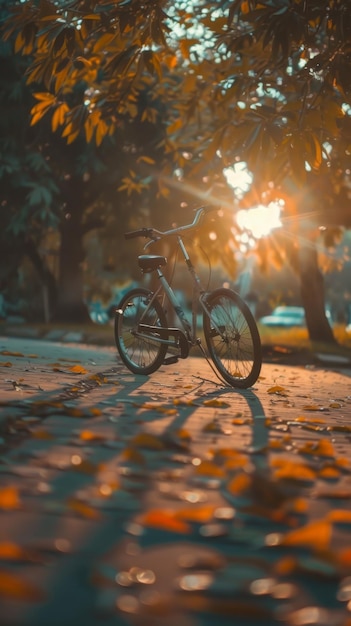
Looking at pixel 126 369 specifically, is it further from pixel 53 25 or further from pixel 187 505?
pixel 187 505

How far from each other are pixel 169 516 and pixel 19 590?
0.75 meters

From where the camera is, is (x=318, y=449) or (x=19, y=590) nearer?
(x=19, y=590)

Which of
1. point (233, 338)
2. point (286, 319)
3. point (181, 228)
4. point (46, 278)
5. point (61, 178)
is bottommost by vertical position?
point (233, 338)

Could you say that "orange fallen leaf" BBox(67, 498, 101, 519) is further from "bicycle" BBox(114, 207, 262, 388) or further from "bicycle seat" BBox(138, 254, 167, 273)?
"bicycle seat" BBox(138, 254, 167, 273)

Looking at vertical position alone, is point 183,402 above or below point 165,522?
above

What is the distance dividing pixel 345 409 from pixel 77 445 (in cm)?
294

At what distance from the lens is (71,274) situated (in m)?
25.6

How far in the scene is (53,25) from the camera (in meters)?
6.52

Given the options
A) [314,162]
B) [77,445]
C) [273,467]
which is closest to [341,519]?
[273,467]

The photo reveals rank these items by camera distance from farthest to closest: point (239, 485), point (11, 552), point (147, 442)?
point (147, 442) < point (239, 485) < point (11, 552)

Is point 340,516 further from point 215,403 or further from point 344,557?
point 215,403

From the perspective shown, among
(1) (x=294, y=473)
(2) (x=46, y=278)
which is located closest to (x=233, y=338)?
(1) (x=294, y=473)

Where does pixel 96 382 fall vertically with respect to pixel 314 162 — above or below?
below

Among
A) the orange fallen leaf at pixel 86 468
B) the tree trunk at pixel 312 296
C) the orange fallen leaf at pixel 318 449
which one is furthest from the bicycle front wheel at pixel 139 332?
the tree trunk at pixel 312 296
